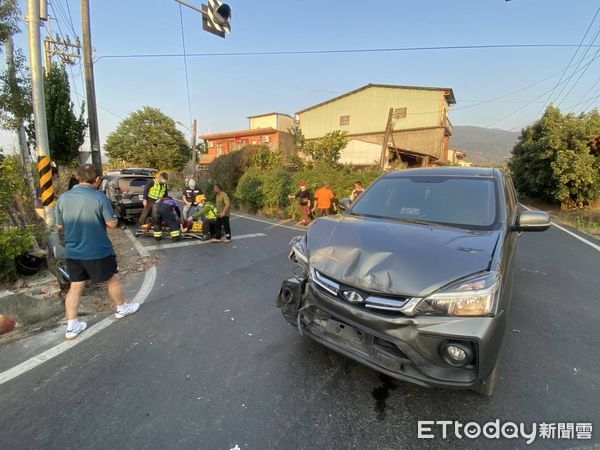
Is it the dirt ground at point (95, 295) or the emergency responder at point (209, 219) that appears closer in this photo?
the dirt ground at point (95, 295)

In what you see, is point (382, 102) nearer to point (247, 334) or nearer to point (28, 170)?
point (28, 170)

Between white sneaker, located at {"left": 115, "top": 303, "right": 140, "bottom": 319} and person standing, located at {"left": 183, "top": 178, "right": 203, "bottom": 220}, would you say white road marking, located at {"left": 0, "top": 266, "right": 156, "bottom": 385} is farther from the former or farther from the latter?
person standing, located at {"left": 183, "top": 178, "right": 203, "bottom": 220}

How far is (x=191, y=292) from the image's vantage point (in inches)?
179

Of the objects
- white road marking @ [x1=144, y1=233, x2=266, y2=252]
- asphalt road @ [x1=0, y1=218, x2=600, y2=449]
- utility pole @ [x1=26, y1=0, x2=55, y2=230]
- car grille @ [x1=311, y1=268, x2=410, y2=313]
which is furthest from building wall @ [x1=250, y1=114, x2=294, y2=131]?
car grille @ [x1=311, y1=268, x2=410, y2=313]

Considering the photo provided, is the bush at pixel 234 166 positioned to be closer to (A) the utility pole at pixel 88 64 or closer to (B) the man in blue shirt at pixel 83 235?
(A) the utility pole at pixel 88 64


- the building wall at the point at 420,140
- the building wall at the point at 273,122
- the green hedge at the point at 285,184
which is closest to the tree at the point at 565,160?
the green hedge at the point at 285,184

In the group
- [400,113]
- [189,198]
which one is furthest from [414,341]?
Result: [400,113]

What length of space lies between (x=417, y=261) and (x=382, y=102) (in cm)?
3182

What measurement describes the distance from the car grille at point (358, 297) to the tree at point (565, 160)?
1766 cm

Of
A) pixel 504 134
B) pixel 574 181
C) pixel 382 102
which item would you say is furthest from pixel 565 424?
pixel 504 134

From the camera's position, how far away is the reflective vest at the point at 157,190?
341 inches

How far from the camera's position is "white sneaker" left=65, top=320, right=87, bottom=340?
324 centimetres

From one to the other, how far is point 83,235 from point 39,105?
3659mm

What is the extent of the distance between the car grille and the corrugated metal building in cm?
2496
